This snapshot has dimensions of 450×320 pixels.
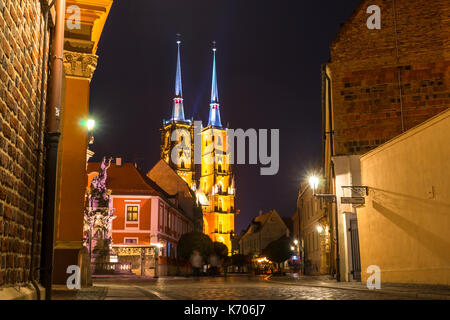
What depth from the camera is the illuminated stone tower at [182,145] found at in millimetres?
116500

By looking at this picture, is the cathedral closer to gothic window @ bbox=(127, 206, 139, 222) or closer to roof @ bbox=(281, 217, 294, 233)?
roof @ bbox=(281, 217, 294, 233)

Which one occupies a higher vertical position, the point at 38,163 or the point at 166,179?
the point at 166,179

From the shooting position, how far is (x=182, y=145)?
119 metres

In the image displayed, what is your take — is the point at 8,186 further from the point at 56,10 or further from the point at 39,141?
the point at 56,10

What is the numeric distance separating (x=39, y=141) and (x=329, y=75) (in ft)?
61.2

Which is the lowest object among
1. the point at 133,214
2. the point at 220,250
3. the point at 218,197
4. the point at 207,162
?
the point at 220,250

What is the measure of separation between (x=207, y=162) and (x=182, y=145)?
918 centimetres

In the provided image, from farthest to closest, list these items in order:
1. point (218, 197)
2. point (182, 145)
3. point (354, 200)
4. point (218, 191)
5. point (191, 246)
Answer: point (218, 191) < point (218, 197) < point (182, 145) < point (191, 246) < point (354, 200)

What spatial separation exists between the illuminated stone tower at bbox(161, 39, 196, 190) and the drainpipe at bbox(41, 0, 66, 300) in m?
107

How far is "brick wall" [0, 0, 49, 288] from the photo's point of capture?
4863 mm

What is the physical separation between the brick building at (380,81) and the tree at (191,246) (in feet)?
126

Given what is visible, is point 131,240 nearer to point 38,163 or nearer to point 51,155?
point 51,155

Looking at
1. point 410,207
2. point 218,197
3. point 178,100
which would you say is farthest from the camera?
point 178,100

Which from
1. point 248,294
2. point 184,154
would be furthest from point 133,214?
point 184,154
